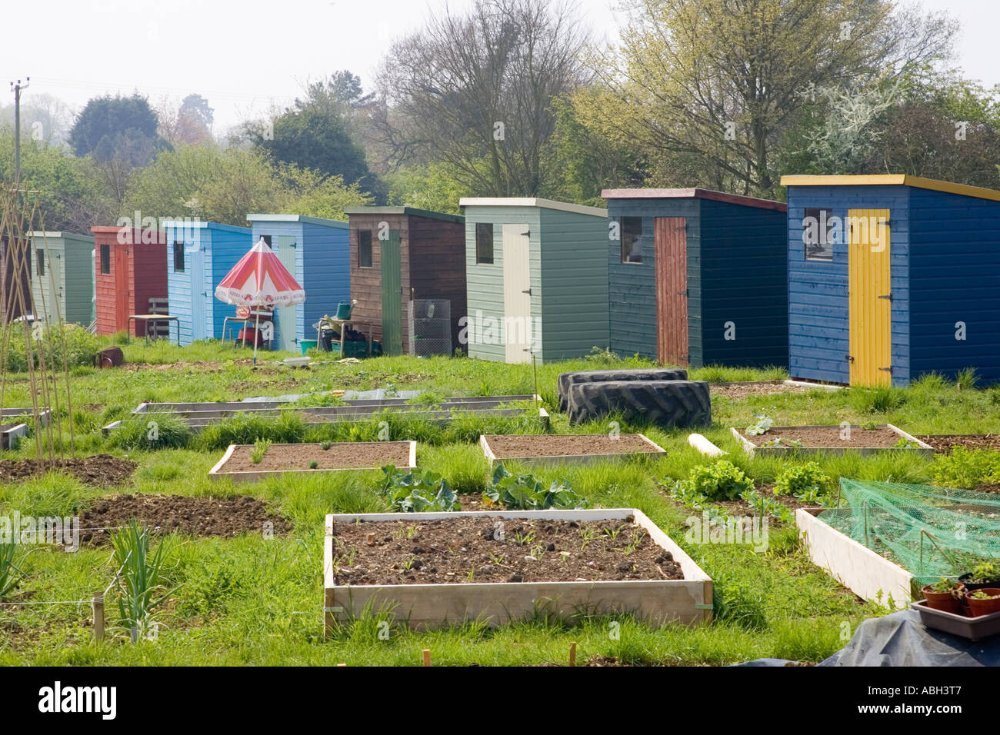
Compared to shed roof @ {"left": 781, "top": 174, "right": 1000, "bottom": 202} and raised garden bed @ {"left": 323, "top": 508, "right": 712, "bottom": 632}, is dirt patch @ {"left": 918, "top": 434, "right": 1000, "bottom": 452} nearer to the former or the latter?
shed roof @ {"left": 781, "top": 174, "right": 1000, "bottom": 202}

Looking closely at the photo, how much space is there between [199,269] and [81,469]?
1960 cm

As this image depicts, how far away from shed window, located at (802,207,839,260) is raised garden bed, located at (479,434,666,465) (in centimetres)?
596

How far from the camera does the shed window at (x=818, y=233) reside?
17.7 meters

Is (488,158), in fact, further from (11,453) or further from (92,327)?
(11,453)

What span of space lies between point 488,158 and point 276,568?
121 feet

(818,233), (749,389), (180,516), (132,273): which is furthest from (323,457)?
→ (132,273)

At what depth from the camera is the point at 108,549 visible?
9.10 meters

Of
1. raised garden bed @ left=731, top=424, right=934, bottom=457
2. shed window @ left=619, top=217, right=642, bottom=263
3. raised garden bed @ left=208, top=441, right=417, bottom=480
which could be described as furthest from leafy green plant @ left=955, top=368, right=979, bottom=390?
raised garden bed @ left=208, top=441, right=417, bottom=480

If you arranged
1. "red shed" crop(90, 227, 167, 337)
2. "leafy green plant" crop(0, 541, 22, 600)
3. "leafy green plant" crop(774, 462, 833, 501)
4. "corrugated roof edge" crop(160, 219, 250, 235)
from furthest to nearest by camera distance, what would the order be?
"red shed" crop(90, 227, 167, 337) < "corrugated roof edge" crop(160, 219, 250, 235) < "leafy green plant" crop(774, 462, 833, 501) < "leafy green plant" crop(0, 541, 22, 600)

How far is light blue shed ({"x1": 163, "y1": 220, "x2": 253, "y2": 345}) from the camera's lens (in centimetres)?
3050

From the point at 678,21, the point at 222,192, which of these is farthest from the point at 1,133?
the point at 678,21

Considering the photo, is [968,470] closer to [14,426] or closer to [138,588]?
[138,588]

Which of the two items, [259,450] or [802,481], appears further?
[259,450]

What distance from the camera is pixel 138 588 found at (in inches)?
285
